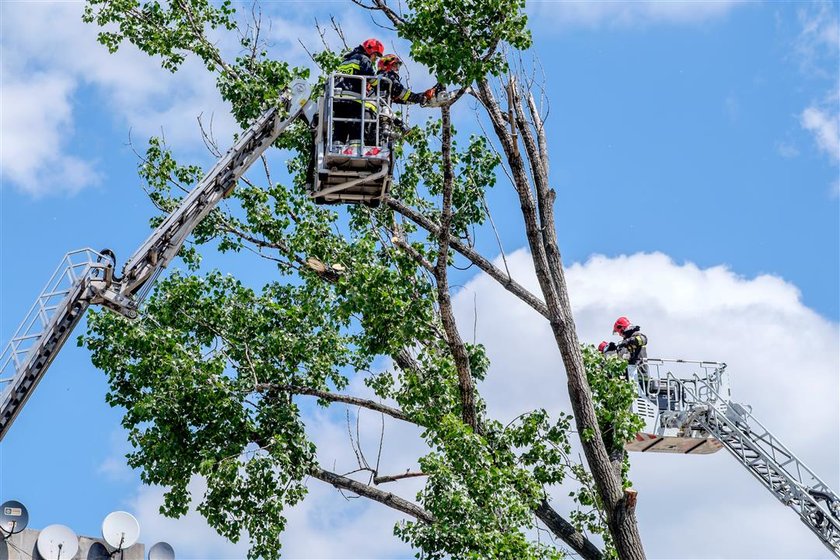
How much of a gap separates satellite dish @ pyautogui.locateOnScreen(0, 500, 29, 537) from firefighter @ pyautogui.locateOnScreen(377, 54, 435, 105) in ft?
32.5

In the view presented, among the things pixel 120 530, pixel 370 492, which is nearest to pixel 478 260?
pixel 370 492

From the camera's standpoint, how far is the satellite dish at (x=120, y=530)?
936 inches

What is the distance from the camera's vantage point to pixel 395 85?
1719cm

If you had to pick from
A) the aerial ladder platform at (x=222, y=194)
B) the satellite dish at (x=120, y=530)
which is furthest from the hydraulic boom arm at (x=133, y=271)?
the satellite dish at (x=120, y=530)

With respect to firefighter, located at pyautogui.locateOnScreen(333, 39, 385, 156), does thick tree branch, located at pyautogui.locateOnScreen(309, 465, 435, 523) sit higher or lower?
lower

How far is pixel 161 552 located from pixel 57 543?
2538 millimetres

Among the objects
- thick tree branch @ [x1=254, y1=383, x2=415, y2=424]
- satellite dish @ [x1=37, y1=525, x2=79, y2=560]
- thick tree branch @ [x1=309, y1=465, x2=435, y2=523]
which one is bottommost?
satellite dish @ [x1=37, y1=525, x2=79, y2=560]

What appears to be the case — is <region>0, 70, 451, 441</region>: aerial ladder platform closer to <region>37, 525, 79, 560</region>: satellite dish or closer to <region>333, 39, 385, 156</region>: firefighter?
<region>333, 39, 385, 156</region>: firefighter

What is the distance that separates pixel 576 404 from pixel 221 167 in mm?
6423

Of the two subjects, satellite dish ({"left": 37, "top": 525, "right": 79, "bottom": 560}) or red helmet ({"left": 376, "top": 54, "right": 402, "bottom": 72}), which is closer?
red helmet ({"left": 376, "top": 54, "right": 402, "bottom": 72})

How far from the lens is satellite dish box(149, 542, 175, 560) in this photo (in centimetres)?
2439

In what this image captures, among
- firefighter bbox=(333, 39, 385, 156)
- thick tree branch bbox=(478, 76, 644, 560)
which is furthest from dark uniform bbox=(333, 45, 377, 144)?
thick tree branch bbox=(478, 76, 644, 560)

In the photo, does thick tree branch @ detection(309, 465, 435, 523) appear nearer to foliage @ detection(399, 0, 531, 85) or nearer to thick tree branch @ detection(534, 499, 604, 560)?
thick tree branch @ detection(534, 499, 604, 560)

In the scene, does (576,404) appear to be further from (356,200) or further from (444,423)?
(356,200)
